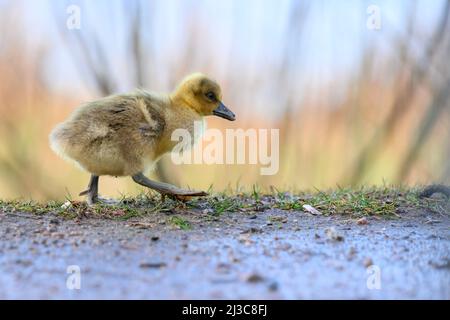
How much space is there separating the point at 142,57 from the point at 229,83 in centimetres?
94

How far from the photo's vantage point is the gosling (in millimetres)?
3721

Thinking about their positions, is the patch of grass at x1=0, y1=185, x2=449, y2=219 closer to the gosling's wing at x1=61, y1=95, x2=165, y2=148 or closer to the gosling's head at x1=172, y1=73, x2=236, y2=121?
the gosling's wing at x1=61, y1=95, x2=165, y2=148

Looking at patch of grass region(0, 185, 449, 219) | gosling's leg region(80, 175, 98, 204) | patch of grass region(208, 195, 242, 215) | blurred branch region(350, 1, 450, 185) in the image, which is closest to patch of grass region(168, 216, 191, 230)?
patch of grass region(0, 185, 449, 219)

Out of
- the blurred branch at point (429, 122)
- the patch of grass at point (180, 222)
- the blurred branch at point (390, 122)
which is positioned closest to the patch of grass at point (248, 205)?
the patch of grass at point (180, 222)

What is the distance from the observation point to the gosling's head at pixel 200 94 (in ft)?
13.8

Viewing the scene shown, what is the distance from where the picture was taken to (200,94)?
424 cm

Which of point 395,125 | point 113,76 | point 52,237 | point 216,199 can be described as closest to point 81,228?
point 52,237

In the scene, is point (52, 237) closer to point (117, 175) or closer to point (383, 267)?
point (117, 175)

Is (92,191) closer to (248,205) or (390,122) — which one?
(248,205)

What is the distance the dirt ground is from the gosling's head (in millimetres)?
890

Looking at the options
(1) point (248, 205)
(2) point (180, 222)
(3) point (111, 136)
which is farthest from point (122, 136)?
(1) point (248, 205)

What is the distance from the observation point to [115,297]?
7.34 feet

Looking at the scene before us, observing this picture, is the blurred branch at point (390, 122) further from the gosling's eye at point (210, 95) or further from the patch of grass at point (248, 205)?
the gosling's eye at point (210, 95)

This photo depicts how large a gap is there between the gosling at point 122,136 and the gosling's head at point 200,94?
173mm
